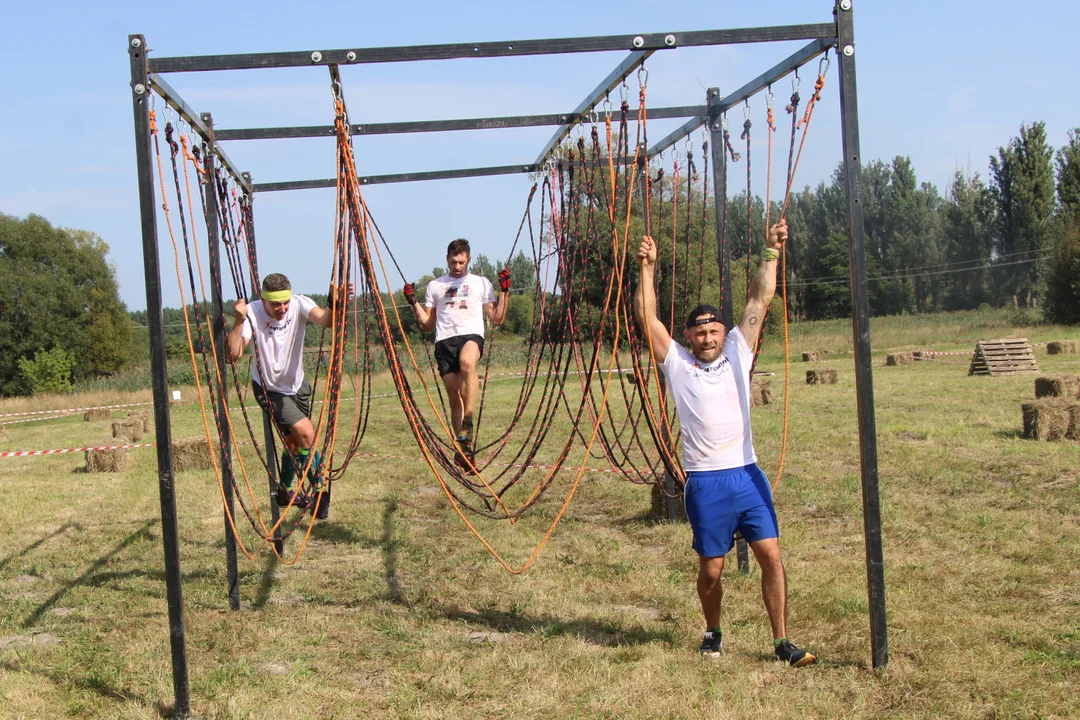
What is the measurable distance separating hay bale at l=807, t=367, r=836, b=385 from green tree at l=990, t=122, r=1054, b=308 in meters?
40.9

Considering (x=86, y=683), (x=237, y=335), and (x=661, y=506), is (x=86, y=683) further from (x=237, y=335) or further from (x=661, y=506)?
(x=661, y=506)

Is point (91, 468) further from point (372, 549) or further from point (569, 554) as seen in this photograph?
point (569, 554)

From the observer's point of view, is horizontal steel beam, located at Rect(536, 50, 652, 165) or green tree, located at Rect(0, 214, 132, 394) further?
green tree, located at Rect(0, 214, 132, 394)

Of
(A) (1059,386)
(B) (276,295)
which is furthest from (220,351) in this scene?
(A) (1059,386)

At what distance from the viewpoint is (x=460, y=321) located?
24.7ft

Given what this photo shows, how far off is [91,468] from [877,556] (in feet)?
34.7

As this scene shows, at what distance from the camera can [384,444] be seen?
13945 mm

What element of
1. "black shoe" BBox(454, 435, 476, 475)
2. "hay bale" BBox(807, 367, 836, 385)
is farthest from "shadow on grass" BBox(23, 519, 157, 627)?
"hay bale" BBox(807, 367, 836, 385)

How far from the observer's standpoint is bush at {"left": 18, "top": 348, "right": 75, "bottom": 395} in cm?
4750

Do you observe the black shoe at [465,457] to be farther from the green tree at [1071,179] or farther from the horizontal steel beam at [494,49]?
the green tree at [1071,179]

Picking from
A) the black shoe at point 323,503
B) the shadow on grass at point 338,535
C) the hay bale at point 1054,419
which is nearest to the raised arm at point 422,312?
the black shoe at point 323,503

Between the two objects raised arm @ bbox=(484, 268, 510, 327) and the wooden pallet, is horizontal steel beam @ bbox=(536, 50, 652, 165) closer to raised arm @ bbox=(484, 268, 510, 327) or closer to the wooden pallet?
raised arm @ bbox=(484, 268, 510, 327)

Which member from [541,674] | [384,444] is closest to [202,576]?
[541,674]

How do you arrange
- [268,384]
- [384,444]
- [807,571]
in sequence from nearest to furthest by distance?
[807,571] < [268,384] < [384,444]
